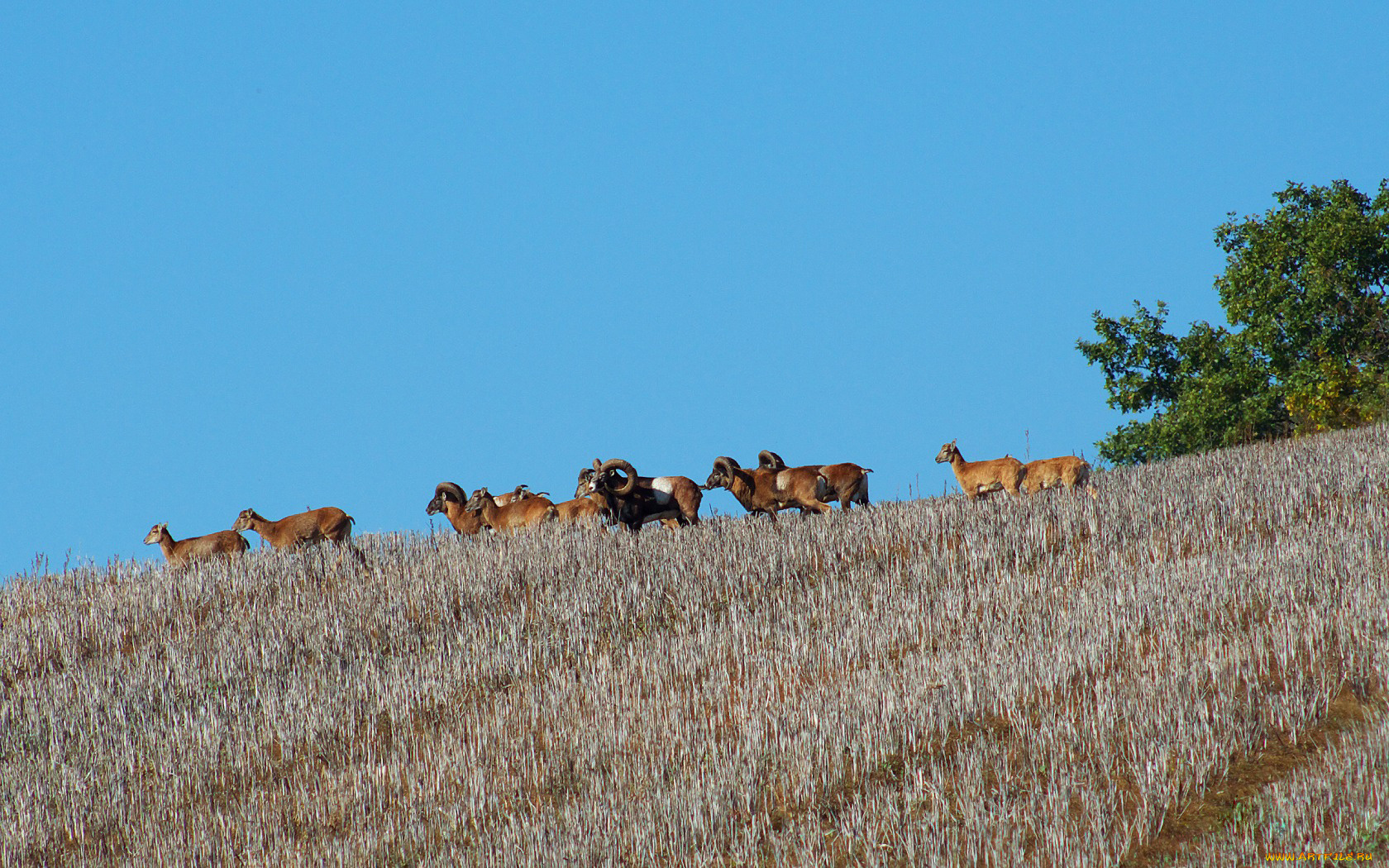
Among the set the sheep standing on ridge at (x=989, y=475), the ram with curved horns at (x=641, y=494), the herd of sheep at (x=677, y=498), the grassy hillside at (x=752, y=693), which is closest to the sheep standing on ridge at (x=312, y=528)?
the herd of sheep at (x=677, y=498)

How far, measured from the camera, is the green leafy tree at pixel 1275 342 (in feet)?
127

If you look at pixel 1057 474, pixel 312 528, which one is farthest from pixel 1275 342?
pixel 312 528

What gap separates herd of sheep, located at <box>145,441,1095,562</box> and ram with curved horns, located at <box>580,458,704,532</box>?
0.01 meters

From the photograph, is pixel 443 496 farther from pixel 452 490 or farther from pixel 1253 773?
pixel 1253 773

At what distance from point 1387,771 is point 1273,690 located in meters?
1.72

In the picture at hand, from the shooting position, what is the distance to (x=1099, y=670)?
10.4m

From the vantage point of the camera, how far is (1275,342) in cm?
4009

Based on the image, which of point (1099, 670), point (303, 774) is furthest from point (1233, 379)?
point (303, 774)

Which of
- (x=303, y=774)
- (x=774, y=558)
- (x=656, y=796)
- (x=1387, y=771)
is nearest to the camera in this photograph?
(x=1387, y=771)

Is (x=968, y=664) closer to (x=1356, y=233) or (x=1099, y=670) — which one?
(x=1099, y=670)

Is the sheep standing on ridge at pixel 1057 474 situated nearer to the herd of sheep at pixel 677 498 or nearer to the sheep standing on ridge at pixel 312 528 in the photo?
the herd of sheep at pixel 677 498

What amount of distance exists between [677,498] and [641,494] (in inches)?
25.8

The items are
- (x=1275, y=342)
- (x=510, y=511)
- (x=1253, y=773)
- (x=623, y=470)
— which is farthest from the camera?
(x=1275, y=342)

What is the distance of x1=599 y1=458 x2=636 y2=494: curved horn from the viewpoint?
18378 mm
